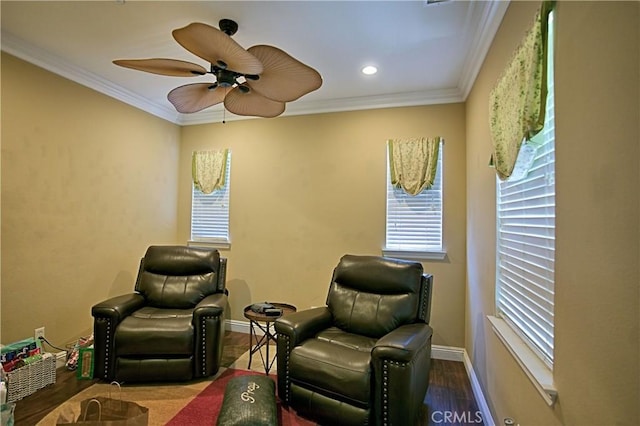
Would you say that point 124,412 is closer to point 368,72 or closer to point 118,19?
point 118,19

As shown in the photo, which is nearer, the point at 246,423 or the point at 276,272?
the point at 246,423

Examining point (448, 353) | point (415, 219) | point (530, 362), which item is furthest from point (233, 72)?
point (448, 353)

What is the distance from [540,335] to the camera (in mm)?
1512

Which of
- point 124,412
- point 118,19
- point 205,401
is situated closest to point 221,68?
point 118,19

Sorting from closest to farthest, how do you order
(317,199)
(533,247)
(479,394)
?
(533,247) < (479,394) < (317,199)

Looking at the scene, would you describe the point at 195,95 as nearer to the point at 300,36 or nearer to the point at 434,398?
the point at 300,36

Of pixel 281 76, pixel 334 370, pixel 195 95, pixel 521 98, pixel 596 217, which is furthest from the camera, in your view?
pixel 195 95

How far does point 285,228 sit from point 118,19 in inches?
97.8

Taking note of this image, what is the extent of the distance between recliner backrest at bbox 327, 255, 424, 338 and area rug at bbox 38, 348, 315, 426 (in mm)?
804

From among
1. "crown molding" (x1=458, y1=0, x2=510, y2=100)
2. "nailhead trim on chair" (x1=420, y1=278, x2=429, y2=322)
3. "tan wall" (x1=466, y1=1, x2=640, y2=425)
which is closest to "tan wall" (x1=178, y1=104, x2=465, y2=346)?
"crown molding" (x1=458, y1=0, x2=510, y2=100)

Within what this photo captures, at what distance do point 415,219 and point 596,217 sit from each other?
2.54 meters

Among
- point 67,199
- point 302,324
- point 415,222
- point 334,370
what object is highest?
point 67,199

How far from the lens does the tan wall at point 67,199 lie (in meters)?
2.67

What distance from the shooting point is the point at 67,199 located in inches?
121
